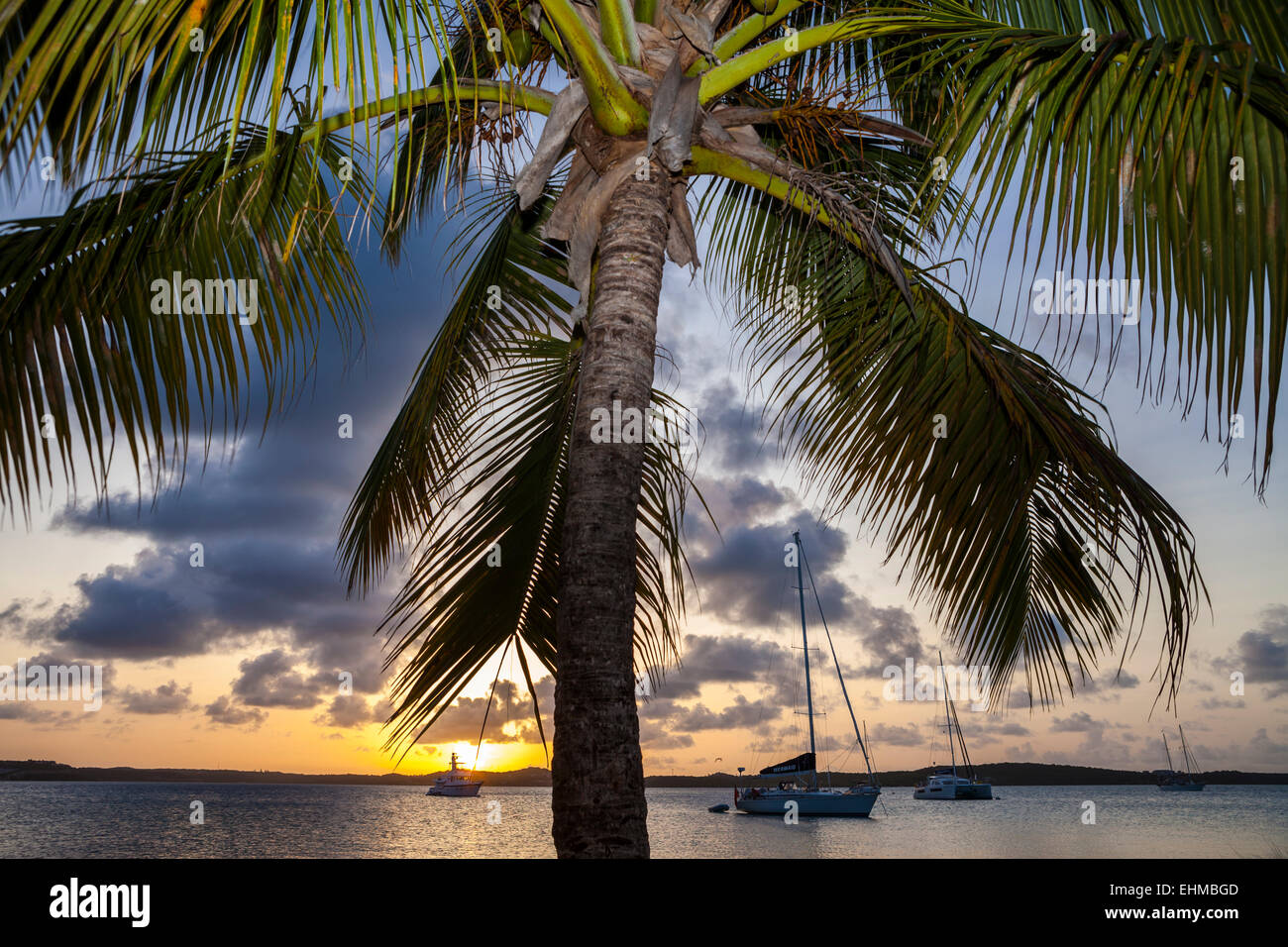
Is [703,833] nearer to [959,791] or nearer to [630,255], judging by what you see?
[959,791]

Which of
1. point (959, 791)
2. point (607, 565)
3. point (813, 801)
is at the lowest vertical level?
point (959, 791)

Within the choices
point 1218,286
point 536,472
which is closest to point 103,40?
point 1218,286

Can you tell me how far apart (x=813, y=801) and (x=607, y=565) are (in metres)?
58.0

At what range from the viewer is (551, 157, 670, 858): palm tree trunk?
3.18m

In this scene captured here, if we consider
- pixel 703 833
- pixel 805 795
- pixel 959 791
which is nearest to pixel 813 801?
pixel 805 795

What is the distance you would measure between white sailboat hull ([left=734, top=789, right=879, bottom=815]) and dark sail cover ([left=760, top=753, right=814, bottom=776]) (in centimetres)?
165

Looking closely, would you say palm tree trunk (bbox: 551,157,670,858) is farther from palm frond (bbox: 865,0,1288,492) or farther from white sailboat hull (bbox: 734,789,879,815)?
white sailboat hull (bbox: 734,789,879,815)

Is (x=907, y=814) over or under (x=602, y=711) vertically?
under

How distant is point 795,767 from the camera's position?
55.4 meters

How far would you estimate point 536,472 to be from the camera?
6172 mm

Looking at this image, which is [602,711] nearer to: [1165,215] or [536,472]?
[1165,215]

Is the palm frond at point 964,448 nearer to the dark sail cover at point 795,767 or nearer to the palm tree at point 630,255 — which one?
the palm tree at point 630,255
